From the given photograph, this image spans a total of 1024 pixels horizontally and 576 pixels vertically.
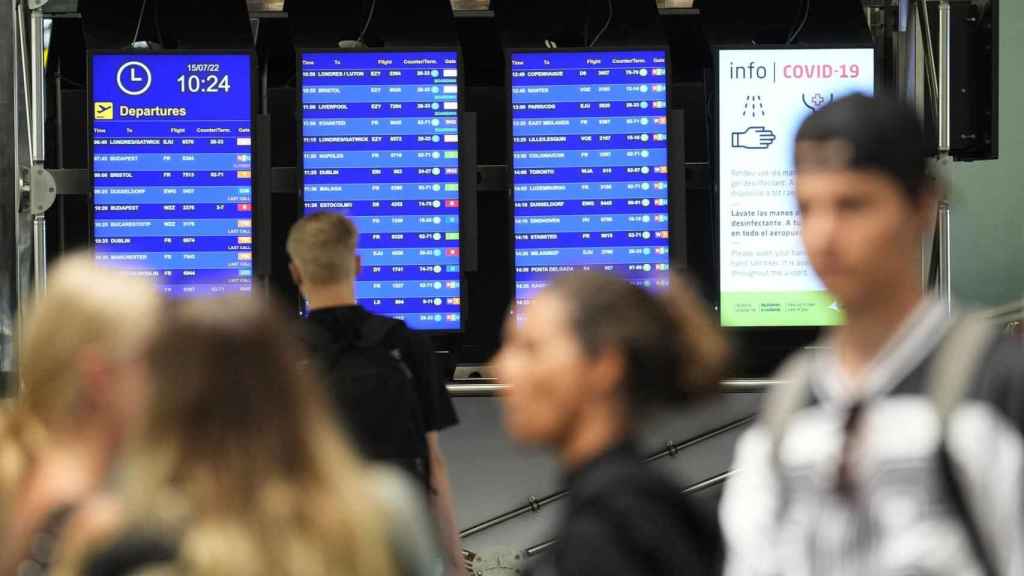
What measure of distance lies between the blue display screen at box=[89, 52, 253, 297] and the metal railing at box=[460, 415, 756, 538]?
161cm

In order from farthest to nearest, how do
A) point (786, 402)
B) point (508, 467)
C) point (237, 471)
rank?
point (508, 467) → point (786, 402) → point (237, 471)

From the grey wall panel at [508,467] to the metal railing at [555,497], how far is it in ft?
0.07

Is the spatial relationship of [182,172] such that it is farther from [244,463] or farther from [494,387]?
[244,463]

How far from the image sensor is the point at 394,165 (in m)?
6.18

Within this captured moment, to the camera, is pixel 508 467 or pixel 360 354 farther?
pixel 508 467

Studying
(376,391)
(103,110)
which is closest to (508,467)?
(103,110)

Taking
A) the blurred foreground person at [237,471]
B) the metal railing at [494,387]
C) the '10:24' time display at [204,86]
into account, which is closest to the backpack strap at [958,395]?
the blurred foreground person at [237,471]

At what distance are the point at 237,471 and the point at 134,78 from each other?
15.1ft

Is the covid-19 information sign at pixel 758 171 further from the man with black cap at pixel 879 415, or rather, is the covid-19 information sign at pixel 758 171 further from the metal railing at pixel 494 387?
the man with black cap at pixel 879 415

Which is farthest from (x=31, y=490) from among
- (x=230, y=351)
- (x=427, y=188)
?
(x=427, y=188)

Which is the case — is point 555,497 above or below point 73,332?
below

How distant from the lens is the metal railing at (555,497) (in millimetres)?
6910

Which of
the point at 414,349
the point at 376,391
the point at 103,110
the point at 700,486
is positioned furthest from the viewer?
the point at 700,486

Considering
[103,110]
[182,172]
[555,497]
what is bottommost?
[555,497]
